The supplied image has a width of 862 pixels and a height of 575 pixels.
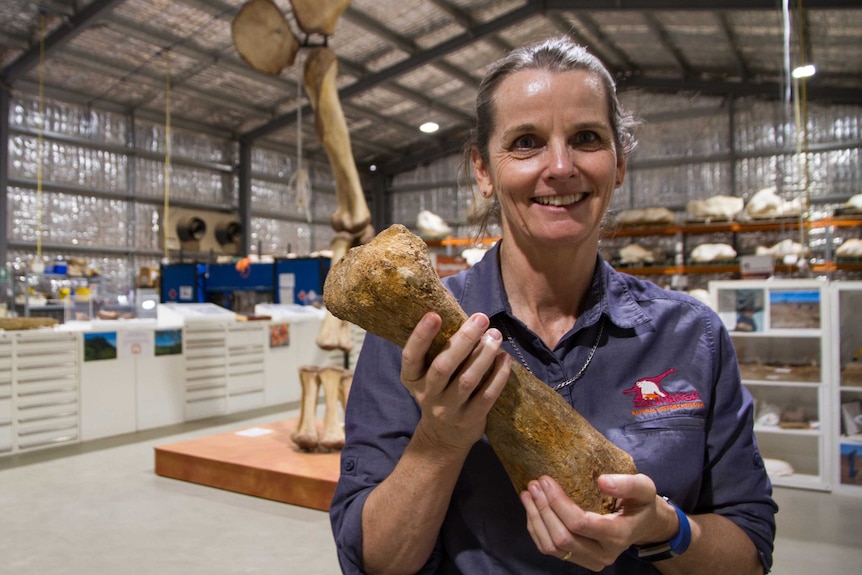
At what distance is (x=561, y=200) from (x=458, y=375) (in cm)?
38

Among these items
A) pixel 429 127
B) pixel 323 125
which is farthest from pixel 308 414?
pixel 429 127

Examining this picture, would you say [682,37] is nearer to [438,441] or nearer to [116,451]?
[116,451]

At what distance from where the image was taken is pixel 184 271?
1089cm

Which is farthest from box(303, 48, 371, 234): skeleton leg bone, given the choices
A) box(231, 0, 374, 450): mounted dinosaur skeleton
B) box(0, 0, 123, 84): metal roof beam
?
box(0, 0, 123, 84): metal roof beam

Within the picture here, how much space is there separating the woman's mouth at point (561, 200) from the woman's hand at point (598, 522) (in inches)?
17.3

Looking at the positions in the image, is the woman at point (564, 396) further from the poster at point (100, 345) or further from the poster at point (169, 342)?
the poster at point (169, 342)

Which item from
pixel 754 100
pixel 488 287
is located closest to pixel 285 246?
pixel 754 100

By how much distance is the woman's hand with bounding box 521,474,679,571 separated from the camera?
2.79 ft

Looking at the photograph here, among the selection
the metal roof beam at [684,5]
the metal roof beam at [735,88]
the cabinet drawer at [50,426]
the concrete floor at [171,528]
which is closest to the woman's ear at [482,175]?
the concrete floor at [171,528]

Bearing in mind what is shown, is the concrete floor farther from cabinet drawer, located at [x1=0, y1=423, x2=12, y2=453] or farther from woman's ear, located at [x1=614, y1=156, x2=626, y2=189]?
woman's ear, located at [x1=614, y1=156, x2=626, y2=189]

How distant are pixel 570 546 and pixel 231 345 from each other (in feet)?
18.3

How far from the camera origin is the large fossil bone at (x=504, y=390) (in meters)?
0.91

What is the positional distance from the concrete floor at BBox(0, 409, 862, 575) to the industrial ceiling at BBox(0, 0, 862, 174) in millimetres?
5188

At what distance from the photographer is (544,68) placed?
107 cm
